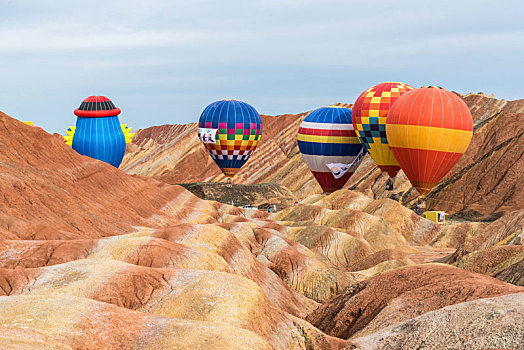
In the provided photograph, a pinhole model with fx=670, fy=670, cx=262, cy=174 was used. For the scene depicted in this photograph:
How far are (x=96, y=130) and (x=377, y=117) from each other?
30823 mm

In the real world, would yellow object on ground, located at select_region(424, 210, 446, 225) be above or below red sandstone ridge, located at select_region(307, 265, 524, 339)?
below

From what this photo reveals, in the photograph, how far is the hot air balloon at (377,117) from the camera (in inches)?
2943

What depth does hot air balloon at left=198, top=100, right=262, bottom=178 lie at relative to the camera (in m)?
91.6

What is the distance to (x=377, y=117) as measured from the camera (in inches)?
2943

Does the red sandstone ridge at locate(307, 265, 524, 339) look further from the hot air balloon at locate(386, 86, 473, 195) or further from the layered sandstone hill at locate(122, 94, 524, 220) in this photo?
the layered sandstone hill at locate(122, 94, 524, 220)

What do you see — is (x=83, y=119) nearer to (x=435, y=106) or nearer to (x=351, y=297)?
(x=435, y=106)

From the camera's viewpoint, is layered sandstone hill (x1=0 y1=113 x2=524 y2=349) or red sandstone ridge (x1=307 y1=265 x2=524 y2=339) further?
red sandstone ridge (x1=307 y1=265 x2=524 y2=339)

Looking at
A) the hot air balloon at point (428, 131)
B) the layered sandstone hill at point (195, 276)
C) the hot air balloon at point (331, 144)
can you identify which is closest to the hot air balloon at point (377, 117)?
the hot air balloon at point (331, 144)

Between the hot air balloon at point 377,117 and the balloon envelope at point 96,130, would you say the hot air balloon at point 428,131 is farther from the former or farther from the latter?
the balloon envelope at point 96,130

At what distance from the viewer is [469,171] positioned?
9019 centimetres

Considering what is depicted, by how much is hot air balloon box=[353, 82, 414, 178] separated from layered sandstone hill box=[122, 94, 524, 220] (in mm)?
12324

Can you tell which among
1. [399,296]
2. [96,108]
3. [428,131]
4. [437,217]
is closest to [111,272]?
[399,296]

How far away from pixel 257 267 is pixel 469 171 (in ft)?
192

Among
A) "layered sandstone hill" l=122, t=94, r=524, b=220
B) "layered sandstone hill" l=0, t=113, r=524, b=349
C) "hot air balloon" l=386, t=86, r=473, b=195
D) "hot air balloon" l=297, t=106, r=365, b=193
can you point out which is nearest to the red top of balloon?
"layered sandstone hill" l=0, t=113, r=524, b=349
